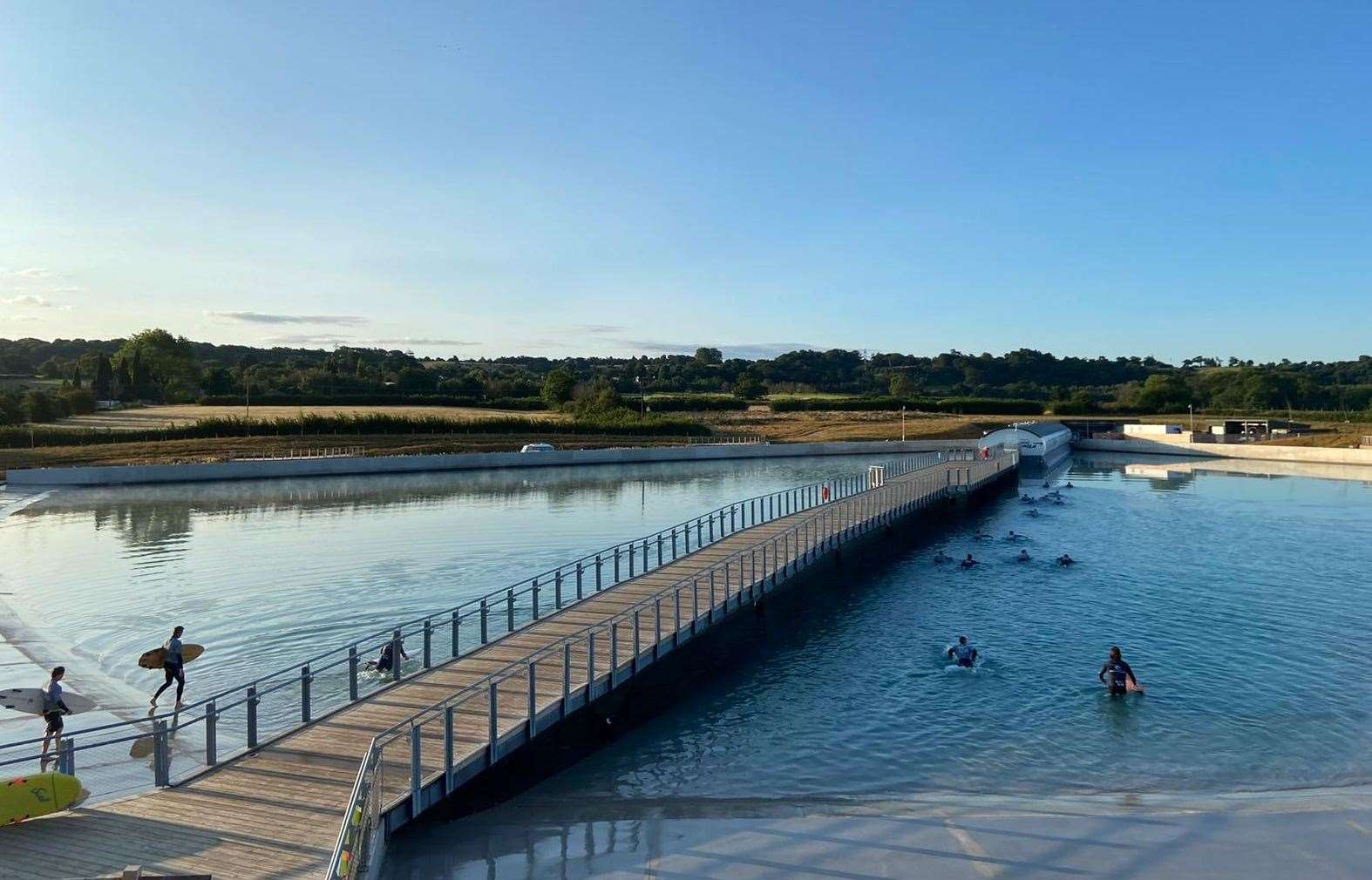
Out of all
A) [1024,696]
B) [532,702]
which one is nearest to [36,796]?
[532,702]

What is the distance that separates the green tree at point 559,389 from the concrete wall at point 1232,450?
56304 mm

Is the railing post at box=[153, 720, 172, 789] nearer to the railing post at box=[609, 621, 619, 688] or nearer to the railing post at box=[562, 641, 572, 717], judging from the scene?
the railing post at box=[562, 641, 572, 717]

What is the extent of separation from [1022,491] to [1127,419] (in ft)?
205

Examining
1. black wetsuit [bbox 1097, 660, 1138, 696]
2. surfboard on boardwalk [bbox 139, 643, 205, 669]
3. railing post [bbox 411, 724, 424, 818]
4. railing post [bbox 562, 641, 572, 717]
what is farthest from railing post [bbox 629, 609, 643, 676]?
black wetsuit [bbox 1097, 660, 1138, 696]

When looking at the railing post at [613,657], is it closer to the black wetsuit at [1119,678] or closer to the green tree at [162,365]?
the black wetsuit at [1119,678]

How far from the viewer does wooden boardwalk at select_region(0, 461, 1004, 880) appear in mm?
9680

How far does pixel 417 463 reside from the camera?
6531cm

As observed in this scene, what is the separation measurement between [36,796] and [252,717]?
8.15ft

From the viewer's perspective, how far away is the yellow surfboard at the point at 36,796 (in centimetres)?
1041

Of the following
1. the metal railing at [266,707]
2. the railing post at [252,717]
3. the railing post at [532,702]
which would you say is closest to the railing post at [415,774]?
the metal railing at [266,707]

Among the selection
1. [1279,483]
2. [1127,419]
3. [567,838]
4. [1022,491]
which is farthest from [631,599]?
[1127,419]

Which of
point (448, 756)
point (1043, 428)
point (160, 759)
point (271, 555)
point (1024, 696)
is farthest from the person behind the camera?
point (1043, 428)

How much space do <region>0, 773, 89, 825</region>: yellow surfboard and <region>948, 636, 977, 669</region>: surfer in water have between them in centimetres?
1588

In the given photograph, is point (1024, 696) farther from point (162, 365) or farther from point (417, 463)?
point (162, 365)
